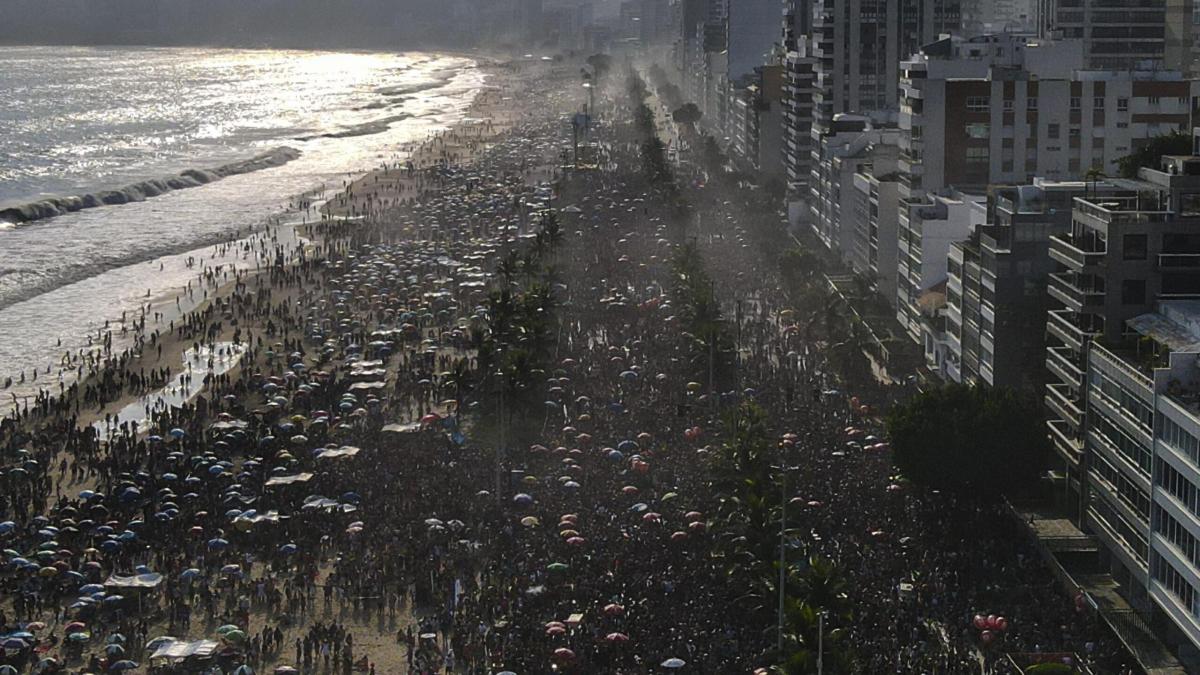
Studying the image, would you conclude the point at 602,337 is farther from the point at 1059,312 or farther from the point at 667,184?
the point at 667,184

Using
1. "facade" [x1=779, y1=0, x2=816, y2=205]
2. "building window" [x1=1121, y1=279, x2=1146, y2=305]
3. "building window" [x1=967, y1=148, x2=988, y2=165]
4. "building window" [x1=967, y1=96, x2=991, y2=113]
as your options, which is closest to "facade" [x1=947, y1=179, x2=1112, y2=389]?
"building window" [x1=1121, y1=279, x2=1146, y2=305]

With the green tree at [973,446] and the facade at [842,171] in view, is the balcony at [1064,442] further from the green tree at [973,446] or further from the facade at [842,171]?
the facade at [842,171]

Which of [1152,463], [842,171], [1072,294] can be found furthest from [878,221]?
[1152,463]

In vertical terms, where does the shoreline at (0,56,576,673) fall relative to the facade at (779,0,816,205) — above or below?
below

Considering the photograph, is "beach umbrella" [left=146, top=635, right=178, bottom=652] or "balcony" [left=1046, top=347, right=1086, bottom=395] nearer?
"beach umbrella" [left=146, top=635, right=178, bottom=652]

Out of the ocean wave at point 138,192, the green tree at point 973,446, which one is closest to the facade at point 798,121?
the ocean wave at point 138,192

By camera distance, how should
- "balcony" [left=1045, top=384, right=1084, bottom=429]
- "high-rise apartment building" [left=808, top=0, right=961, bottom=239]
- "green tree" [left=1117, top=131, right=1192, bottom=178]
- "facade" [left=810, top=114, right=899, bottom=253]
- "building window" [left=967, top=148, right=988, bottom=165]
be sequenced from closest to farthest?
"balcony" [left=1045, top=384, right=1084, bottom=429], "green tree" [left=1117, top=131, right=1192, bottom=178], "building window" [left=967, top=148, right=988, bottom=165], "facade" [left=810, top=114, right=899, bottom=253], "high-rise apartment building" [left=808, top=0, right=961, bottom=239]

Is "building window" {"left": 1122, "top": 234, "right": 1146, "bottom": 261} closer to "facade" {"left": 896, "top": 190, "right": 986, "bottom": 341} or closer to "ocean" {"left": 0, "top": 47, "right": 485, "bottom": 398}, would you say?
"facade" {"left": 896, "top": 190, "right": 986, "bottom": 341}
